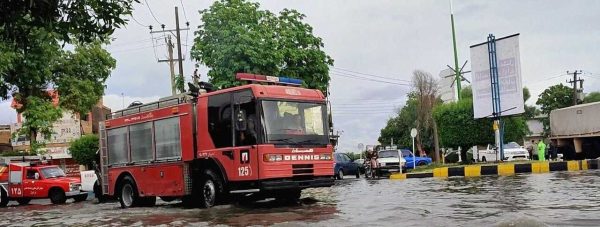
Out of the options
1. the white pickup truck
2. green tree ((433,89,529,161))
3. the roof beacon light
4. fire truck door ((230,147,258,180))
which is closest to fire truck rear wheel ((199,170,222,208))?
fire truck door ((230,147,258,180))

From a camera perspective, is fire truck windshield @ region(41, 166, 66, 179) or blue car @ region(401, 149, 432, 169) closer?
fire truck windshield @ region(41, 166, 66, 179)

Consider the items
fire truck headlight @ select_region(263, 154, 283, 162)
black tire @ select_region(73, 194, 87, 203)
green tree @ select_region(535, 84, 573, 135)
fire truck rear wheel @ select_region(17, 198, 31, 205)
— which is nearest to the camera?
fire truck headlight @ select_region(263, 154, 283, 162)

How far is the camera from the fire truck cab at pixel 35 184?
24.7 metres

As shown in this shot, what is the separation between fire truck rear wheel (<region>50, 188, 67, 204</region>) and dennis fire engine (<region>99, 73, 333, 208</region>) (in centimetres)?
1003

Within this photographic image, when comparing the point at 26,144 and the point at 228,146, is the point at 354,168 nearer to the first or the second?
the point at 228,146

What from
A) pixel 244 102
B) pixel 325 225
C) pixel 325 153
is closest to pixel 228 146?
pixel 244 102

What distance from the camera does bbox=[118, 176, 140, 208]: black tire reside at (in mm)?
16469

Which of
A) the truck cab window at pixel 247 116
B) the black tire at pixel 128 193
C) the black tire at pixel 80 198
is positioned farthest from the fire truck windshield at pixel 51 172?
the truck cab window at pixel 247 116

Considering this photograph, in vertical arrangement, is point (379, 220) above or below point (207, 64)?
below

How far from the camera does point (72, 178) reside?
993 inches

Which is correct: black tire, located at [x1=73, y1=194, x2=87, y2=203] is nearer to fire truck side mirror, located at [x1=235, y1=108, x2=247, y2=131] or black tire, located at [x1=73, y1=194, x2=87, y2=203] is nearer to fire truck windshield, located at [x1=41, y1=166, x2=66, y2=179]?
fire truck windshield, located at [x1=41, y1=166, x2=66, y2=179]

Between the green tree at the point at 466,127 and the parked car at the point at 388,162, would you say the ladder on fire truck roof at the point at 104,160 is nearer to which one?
the parked car at the point at 388,162

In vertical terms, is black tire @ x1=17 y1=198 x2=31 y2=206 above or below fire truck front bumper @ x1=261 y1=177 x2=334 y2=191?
below

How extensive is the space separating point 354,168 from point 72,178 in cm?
1416
